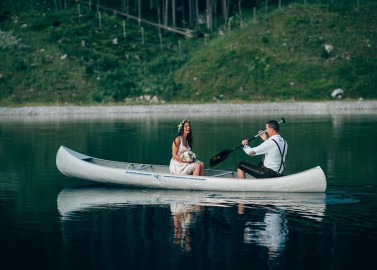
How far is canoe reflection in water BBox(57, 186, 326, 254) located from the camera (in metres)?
19.0

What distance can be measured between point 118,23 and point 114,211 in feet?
261

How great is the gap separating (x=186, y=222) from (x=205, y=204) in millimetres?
2796

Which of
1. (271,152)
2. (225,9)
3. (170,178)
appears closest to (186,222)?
(271,152)

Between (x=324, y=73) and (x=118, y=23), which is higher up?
(x=118, y=23)

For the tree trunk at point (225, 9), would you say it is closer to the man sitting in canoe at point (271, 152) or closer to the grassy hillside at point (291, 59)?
the grassy hillside at point (291, 59)

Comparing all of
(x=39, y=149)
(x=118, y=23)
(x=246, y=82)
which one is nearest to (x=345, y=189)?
(x=39, y=149)

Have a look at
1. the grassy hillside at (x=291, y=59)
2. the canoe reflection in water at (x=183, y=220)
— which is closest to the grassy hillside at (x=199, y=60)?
the grassy hillside at (x=291, y=59)

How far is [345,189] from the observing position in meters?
25.4

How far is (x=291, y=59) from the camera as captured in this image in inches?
3356

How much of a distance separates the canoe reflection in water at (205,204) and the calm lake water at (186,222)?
3 cm

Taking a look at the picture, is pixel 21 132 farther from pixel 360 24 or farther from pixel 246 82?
pixel 360 24

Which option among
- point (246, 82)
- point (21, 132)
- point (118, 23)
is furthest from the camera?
point (118, 23)

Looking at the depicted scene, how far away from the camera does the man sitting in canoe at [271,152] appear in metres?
24.3

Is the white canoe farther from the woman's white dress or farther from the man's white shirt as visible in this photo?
the man's white shirt
